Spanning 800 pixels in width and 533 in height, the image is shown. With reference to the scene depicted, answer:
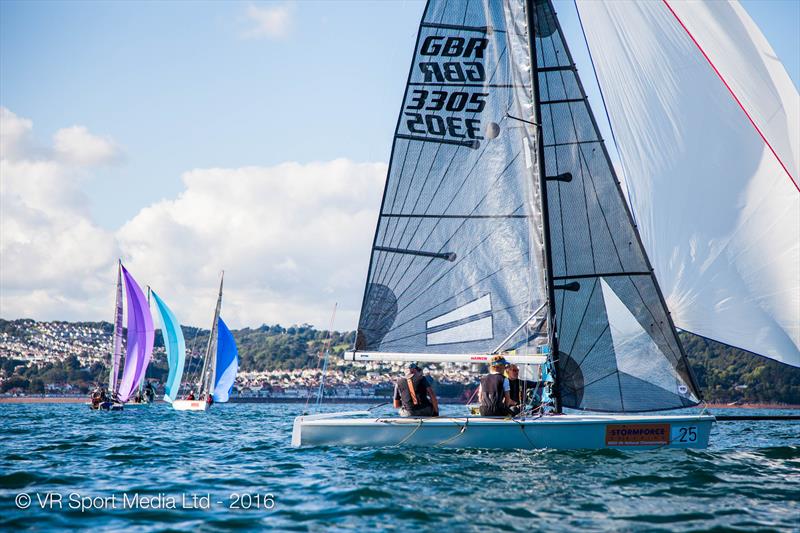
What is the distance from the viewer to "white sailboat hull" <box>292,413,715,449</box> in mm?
12227

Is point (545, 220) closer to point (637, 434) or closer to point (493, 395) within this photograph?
point (493, 395)

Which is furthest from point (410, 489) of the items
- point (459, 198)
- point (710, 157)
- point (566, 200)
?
point (710, 157)

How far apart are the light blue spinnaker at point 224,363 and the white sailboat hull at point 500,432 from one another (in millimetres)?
41831

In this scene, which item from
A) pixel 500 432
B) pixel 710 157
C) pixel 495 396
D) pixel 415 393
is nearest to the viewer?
pixel 500 432

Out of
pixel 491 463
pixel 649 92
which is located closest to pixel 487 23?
pixel 649 92

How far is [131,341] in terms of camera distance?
50.6 meters

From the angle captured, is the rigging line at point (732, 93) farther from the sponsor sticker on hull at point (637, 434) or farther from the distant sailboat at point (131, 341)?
the distant sailboat at point (131, 341)

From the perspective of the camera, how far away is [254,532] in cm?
764

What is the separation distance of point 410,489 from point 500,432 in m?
2.92

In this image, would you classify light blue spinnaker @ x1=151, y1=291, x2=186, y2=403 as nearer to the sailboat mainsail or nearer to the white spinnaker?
the sailboat mainsail

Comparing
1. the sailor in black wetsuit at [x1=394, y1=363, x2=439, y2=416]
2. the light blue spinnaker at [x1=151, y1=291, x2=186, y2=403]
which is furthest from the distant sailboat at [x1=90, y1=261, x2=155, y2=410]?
the sailor in black wetsuit at [x1=394, y1=363, x2=439, y2=416]

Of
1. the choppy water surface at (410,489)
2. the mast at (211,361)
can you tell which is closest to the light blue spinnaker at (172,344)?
the mast at (211,361)

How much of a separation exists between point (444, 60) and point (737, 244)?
227 inches

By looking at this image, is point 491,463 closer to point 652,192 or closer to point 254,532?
point 254,532
